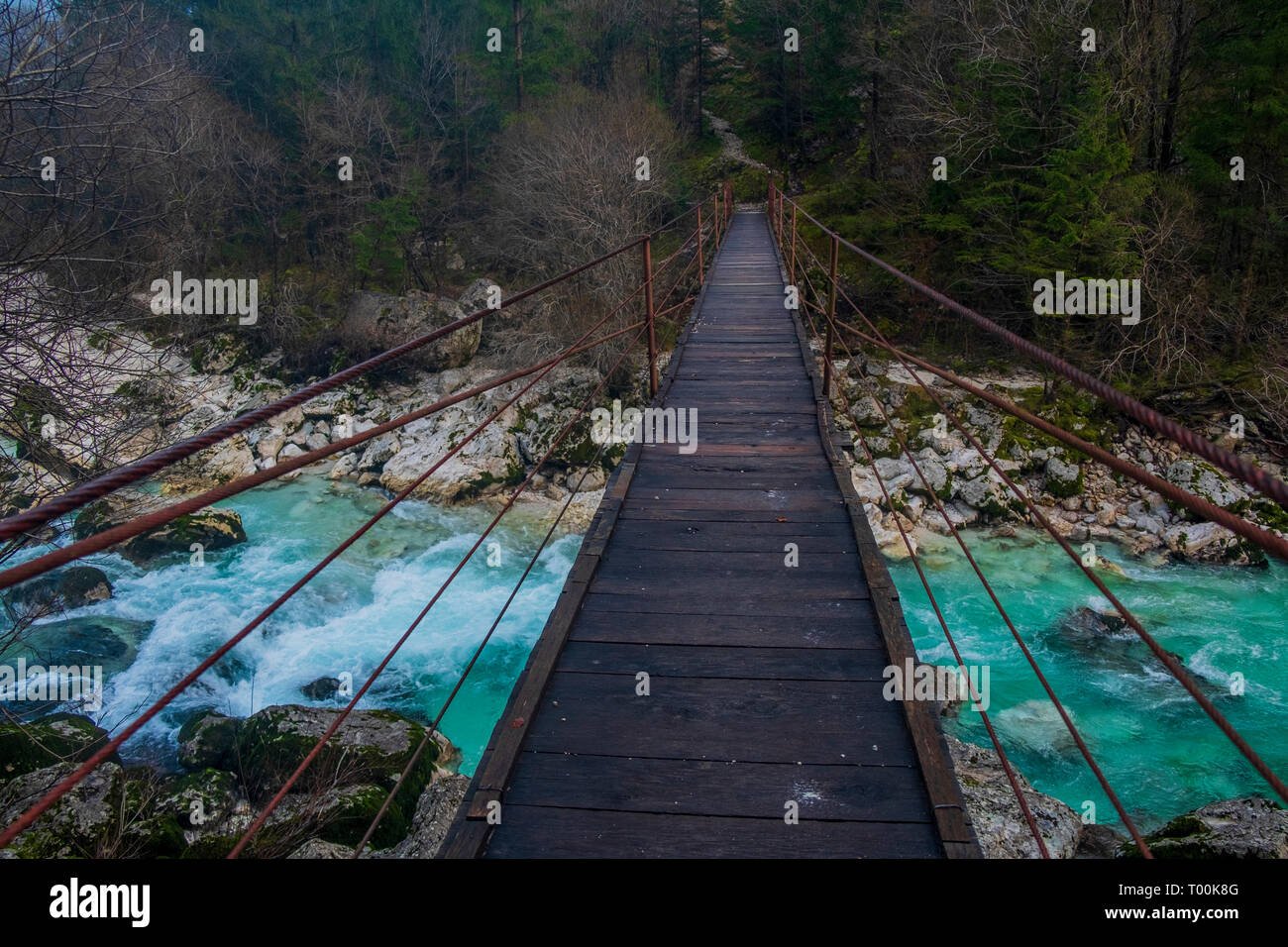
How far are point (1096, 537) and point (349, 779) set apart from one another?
13.9 m

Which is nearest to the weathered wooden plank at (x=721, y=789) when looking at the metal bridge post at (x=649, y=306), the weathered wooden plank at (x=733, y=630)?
the weathered wooden plank at (x=733, y=630)

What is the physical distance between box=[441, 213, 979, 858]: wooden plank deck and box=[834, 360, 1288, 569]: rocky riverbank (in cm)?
997

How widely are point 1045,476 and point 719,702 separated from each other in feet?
50.6

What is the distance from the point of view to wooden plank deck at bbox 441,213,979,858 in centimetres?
200

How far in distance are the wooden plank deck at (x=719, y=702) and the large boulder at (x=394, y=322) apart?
19.5 metres

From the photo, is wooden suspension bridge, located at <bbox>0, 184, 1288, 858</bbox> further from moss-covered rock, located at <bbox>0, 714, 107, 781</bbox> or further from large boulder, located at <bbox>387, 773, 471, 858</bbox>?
moss-covered rock, located at <bbox>0, 714, 107, 781</bbox>

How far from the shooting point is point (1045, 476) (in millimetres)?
15281

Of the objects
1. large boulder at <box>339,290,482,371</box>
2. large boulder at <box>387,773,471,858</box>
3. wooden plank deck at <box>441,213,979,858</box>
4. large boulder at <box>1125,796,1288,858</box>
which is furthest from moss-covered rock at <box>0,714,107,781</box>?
large boulder at <box>339,290,482,371</box>

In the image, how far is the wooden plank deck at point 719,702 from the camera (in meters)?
2.00
